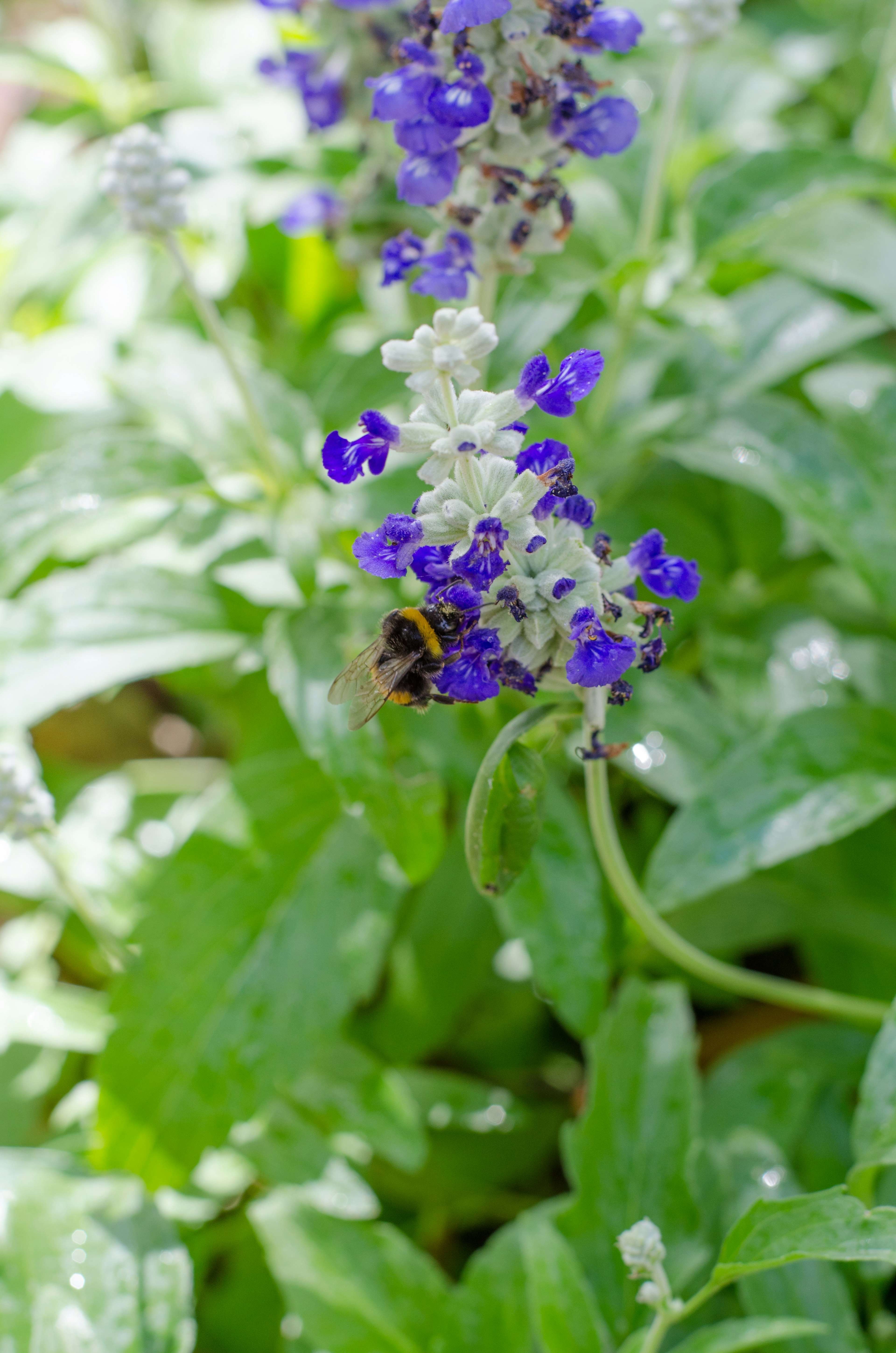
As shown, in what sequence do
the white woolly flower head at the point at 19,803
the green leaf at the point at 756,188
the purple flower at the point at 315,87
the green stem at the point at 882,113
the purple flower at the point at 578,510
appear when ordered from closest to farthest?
1. the purple flower at the point at 578,510
2. the white woolly flower head at the point at 19,803
3. the green leaf at the point at 756,188
4. the purple flower at the point at 315,87
5. the green stem at the point at 882,113

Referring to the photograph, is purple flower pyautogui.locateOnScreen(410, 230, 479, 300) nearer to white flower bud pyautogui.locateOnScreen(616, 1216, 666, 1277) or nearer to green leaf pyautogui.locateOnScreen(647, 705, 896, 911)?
green leaf pyautogui.locateOnScreen(647, 705, 896, 911)

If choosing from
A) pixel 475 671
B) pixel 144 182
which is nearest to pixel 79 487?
pixel 144 182

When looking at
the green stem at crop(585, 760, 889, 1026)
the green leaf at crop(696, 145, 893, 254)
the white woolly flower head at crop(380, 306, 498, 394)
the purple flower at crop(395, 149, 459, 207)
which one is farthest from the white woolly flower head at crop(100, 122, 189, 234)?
the green stem at crop(585, 760, 889, 1026)

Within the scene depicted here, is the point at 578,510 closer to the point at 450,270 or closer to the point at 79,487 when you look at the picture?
the point at 450,270

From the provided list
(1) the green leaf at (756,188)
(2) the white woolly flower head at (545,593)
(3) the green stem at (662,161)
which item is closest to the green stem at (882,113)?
(1) the green leaf at (756,188)

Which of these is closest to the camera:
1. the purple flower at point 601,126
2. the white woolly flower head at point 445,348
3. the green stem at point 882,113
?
the white woolly flower head at point 445,348

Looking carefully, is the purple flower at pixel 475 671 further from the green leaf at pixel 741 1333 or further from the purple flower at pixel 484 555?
the green leaf at pixel 741 1333

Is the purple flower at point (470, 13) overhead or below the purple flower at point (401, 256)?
overhead
